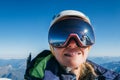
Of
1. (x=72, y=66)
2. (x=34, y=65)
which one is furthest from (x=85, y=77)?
(x=34, y=65)

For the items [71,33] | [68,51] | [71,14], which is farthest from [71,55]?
[71,14]

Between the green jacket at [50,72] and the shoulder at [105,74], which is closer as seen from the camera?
the green jacket at [50,72]

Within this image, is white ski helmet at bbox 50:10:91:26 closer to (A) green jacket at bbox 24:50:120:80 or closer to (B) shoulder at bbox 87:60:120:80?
(A) green jacket at bbox 24:50:120:80

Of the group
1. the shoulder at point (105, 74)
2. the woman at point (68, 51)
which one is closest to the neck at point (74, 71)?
the woman at point (68, 51)

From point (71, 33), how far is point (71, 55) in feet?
0.65

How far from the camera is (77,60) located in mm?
1842

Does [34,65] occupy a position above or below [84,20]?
below

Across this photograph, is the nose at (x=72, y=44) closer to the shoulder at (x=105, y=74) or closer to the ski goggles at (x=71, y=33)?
the ski goggles at (x=71, y=33)

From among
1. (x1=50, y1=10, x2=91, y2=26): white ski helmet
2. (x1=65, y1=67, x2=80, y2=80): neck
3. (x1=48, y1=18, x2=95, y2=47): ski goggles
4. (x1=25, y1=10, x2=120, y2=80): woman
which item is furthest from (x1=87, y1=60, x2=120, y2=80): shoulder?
(x1=50, y1=10, x2=91, y2=26): white ski helmet

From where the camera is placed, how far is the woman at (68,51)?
6.10 feet

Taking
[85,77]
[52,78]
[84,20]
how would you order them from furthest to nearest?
[85,77], [84,20], [52,78]

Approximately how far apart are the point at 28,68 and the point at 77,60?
1.61ft

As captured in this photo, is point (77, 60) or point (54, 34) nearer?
point (77, 60)

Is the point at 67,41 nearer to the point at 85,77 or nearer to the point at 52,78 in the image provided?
the point at 52,78
